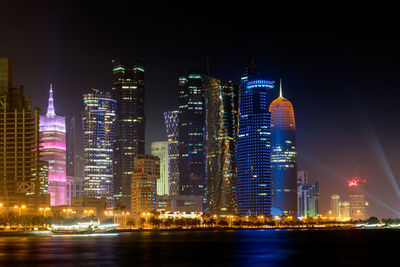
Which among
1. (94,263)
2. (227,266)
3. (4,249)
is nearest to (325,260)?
(227,266)

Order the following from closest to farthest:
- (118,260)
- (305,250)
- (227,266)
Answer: (227,266)
(118,260)
(305,250)

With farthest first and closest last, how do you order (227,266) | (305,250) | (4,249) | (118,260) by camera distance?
(305,250)
(4,249)
(118,260)
(227,266)

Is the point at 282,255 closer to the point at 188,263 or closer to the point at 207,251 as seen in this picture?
the point at 207,251

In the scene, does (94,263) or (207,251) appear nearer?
(94,263)

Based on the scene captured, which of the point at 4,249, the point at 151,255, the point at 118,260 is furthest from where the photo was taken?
the point at 4,249

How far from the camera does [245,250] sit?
174 metres

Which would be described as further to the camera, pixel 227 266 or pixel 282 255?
pixel 282 255

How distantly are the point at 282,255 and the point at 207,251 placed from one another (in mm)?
21920

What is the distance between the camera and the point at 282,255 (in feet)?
515

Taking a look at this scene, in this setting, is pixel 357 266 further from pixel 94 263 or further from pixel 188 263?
pixel 94 263

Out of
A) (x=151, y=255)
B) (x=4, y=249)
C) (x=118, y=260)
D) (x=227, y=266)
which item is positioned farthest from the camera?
(x=4, y=249)

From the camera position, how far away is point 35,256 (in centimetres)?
14225

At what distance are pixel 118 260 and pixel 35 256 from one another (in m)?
20.7

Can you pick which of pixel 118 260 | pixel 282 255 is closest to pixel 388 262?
pixel 282 255
